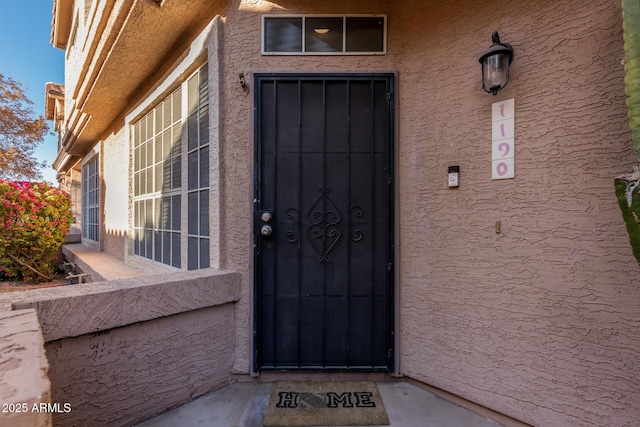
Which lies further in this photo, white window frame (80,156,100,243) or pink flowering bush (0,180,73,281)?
white window frame (80,156,100,243)

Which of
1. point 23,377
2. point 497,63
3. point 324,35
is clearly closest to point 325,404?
point 23,377

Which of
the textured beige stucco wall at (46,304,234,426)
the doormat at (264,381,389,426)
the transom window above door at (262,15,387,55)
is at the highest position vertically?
the transom window above door at (262,15,387,55)

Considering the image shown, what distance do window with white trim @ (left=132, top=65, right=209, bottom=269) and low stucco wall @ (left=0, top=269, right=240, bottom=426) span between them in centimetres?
74

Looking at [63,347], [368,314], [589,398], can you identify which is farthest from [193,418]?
[589,398]

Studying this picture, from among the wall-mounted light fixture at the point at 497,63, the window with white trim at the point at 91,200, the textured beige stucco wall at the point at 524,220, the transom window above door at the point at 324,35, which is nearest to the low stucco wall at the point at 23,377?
the textured beige stucco wall at the point at 524,220

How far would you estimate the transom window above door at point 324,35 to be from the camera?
9.09 feet

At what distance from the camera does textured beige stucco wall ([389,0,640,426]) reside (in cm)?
188

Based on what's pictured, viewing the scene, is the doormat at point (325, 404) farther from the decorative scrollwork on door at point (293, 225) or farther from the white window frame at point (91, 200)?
the white window frame at point (91, 200)

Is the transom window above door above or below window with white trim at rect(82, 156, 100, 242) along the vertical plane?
above

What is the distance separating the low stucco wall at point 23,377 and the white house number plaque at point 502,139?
2.76 metres

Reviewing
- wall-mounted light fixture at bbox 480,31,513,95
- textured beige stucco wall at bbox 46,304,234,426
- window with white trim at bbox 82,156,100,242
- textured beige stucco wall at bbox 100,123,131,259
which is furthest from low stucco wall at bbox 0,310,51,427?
window with white trim at bbox 82,156,100,242

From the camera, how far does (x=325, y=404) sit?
2.40m

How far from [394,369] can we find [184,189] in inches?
120

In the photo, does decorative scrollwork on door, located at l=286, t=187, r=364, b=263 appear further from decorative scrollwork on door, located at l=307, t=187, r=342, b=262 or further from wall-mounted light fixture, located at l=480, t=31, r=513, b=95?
wall-mounted light fixture, located at l=480, t=31, r=513, b=95
